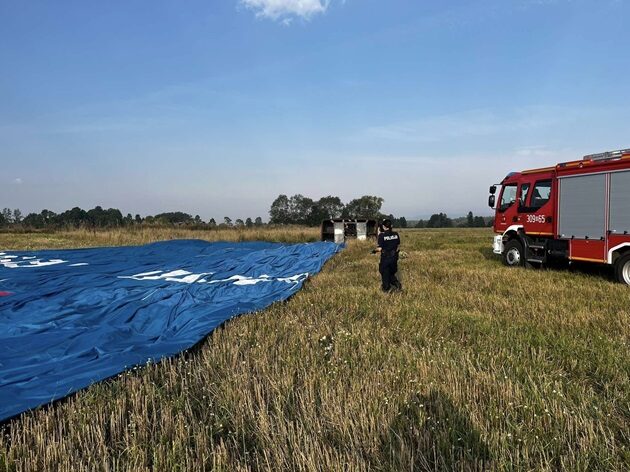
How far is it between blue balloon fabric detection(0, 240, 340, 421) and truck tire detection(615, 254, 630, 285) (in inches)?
292

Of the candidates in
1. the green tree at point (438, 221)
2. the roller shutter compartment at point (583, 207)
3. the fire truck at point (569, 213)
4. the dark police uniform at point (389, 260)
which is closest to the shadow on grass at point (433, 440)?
Answer: the dark police uniform at point (389, 260)

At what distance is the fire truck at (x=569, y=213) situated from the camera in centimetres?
1017

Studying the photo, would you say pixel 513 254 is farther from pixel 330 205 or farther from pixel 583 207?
pixel 330 205

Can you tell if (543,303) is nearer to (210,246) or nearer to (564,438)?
(564,438)

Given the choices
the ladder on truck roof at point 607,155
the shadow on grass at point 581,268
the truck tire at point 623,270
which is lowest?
the shadow on grass at point 581,268

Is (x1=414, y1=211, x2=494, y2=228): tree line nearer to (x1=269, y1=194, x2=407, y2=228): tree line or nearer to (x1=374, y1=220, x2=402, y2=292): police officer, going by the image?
(x1=269, y1=194, x2=407, y2=228): tree line

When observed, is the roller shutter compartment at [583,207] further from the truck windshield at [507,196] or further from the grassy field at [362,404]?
A: the grassy field at [362,404]

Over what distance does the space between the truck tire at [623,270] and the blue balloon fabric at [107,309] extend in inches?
292

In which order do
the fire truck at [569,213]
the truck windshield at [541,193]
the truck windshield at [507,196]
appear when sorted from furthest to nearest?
the truck windshield at [507,196] < the truck windshield at [541,193] < the fire truck at [569,213]

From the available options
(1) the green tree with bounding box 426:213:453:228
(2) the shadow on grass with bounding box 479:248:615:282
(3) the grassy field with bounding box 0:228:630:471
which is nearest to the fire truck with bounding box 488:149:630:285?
(2) the shadow on grass with bounding box 479:248:615:282

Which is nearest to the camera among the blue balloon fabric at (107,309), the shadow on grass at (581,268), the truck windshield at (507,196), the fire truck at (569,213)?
the blue balloon fabric at (107,309)

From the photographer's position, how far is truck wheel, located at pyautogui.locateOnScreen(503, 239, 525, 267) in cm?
1319

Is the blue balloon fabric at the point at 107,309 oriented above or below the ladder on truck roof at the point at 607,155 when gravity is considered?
below

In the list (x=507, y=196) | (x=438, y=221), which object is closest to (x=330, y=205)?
(x=438, y=221)
